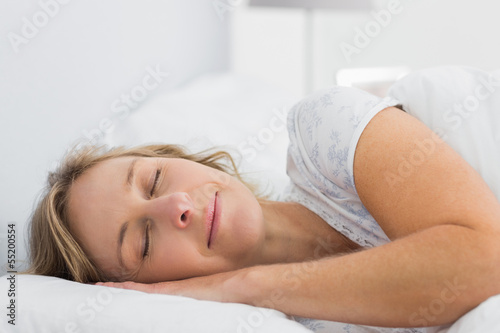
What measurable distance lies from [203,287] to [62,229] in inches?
12.1

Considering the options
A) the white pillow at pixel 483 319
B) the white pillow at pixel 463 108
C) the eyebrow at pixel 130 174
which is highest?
the white pillow at pixel 463 108

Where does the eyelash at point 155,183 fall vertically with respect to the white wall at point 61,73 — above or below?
below

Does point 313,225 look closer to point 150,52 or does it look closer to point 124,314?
point 124,314

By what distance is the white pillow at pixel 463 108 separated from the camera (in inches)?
36.0

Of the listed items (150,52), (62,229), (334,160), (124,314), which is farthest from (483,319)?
(150,52)

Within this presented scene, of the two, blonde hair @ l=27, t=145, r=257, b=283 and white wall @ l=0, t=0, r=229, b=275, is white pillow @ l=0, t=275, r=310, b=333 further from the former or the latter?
white wall @ l=0, t=0, r=229, b=275

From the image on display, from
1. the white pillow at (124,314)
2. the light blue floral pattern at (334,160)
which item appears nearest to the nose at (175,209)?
the white pillow at (124,314)

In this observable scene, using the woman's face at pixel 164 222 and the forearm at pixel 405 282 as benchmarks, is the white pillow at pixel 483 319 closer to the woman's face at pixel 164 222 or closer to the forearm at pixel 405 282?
the forearm at pixel 405 282

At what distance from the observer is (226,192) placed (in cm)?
99

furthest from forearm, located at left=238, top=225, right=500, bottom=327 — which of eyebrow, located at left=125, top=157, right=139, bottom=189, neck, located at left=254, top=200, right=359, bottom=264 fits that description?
eyebrow, located at left=125, top=157, right=139, bottom=189

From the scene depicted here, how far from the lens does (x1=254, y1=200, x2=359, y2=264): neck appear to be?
1.05 metres

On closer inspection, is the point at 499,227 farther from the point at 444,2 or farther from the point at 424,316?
the point at 444,2

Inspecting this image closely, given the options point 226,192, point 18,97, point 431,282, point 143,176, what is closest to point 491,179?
point 431,282

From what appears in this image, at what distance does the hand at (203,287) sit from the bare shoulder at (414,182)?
26 centimetres
